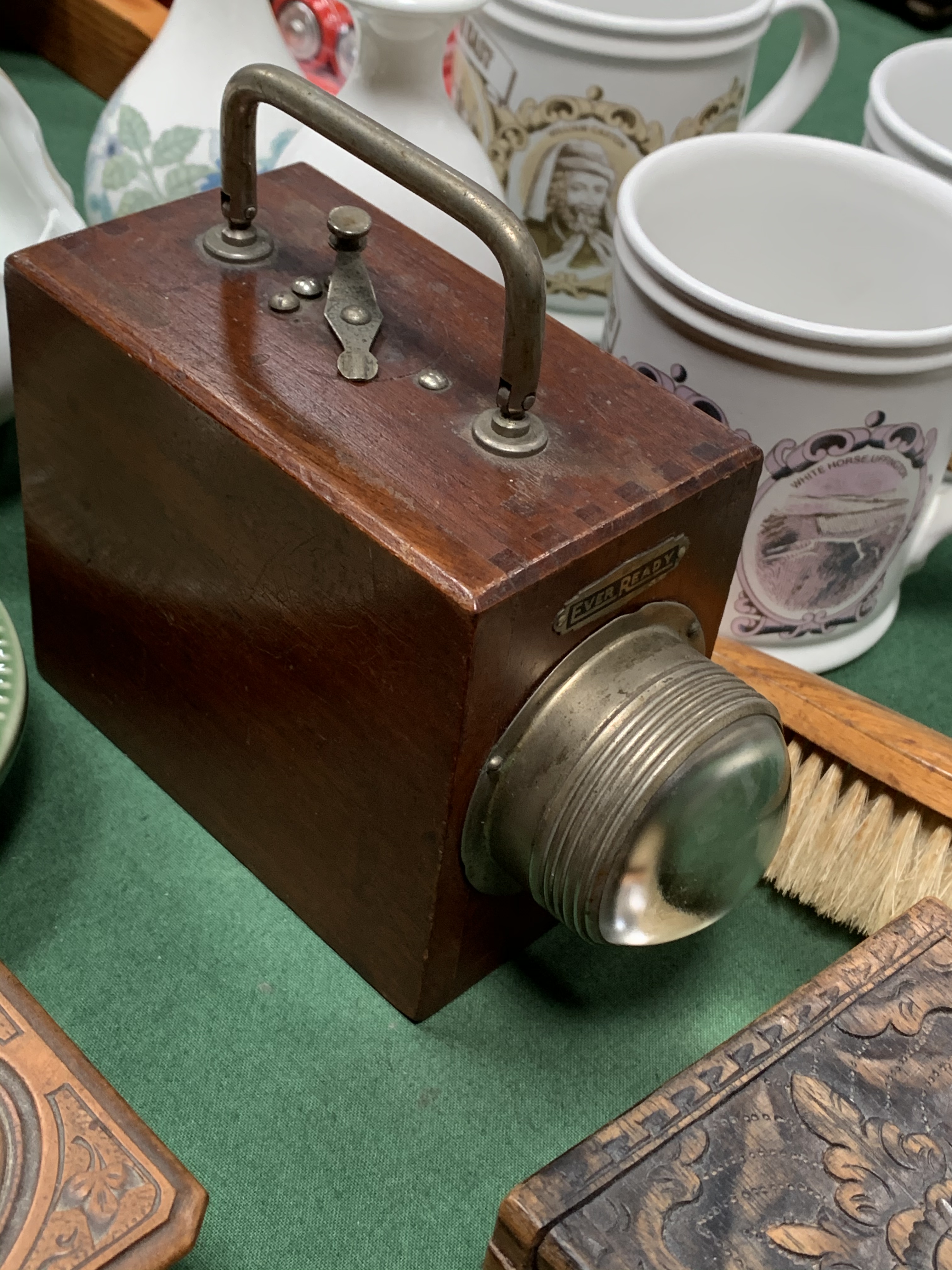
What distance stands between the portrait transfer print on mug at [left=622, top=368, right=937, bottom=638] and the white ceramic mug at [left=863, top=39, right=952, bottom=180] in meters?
0.20

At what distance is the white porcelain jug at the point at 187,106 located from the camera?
0.83 metres

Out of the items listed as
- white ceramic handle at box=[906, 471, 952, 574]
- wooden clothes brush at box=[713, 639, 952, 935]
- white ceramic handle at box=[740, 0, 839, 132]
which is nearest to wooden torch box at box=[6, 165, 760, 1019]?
wooden clothes brush at box=[713, 639, 952, 935]

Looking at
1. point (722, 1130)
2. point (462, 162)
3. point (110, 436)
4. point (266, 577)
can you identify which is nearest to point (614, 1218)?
point (722, 1130)

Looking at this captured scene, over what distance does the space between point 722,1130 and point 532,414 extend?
279mm

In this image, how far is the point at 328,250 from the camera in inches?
25.3

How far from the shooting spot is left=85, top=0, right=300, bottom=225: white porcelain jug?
2.71ft

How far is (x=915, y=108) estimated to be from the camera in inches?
36.4

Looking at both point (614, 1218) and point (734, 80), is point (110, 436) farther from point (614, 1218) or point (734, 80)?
point (734, 80)

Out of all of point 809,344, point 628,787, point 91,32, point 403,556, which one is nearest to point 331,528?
point 403,556

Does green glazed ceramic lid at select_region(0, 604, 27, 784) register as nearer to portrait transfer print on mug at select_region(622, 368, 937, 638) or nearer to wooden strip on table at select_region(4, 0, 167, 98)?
portrait transfer print on mug at select_region(622, 368, 937, 638)

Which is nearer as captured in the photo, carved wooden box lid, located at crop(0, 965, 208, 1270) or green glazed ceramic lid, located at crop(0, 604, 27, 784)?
carved wooden box lid, located at crop(0, 965, 208, 1270)

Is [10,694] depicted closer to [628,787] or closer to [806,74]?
[628,787]

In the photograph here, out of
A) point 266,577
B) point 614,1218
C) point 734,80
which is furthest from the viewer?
point 734,80

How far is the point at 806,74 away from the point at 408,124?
12.0 inches
